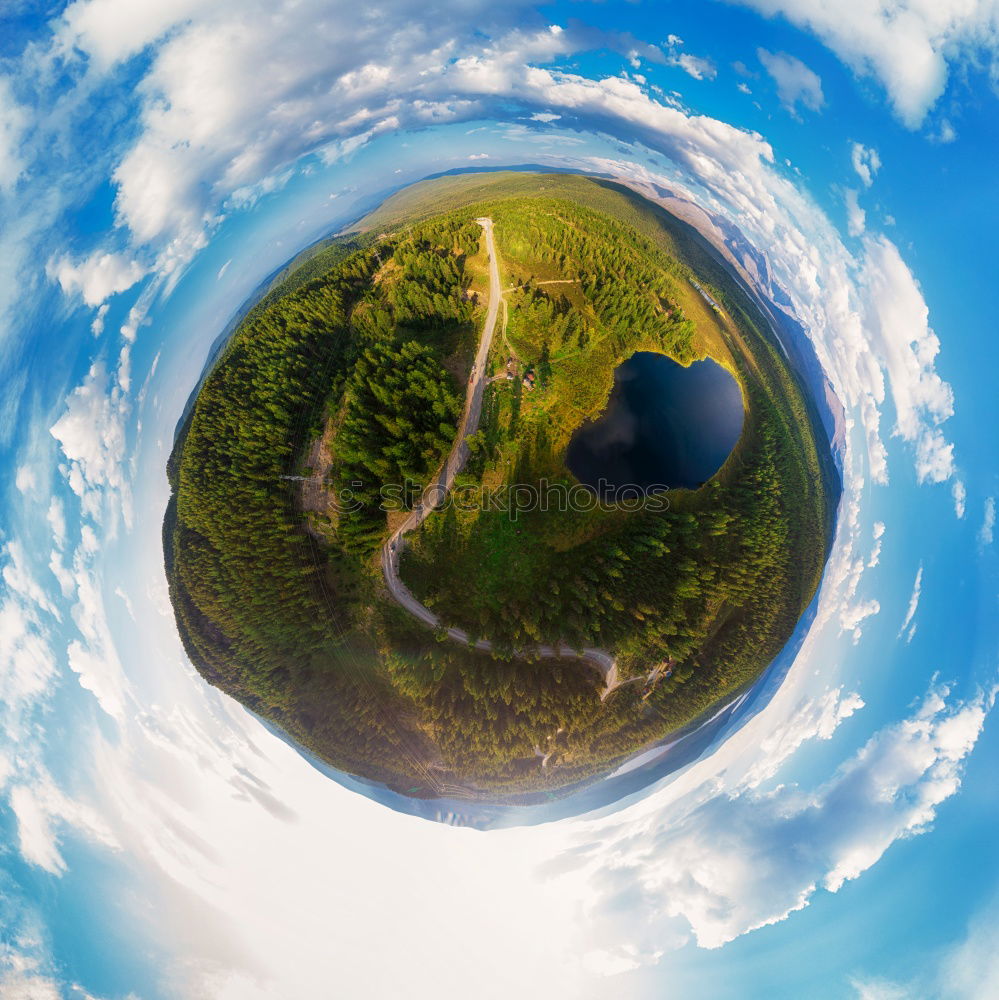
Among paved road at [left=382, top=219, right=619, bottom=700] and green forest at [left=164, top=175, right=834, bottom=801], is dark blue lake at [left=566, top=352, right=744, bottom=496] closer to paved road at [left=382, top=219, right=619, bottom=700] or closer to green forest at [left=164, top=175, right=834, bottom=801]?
green forest at [left=164, top=175, right=834, bottom=801]

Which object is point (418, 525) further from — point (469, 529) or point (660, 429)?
point (660, 429)

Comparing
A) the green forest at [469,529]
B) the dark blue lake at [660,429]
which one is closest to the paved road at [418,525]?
the green forest at [469,529]

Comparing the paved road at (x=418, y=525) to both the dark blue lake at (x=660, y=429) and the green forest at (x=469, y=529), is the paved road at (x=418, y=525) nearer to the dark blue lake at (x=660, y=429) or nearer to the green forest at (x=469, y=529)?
the green forest at (x=469, y=529)

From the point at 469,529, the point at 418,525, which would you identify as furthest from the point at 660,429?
the point at 418,525

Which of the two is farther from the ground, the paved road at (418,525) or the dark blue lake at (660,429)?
the dark blue lake at (660,429)

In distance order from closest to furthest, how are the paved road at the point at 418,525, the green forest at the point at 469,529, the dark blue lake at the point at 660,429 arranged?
the green forest at the point at 469,529 < the paved road at the point at 418,525 < the dark blue lake at the point at 660,429

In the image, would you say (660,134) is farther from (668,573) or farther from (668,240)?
(668,573)
